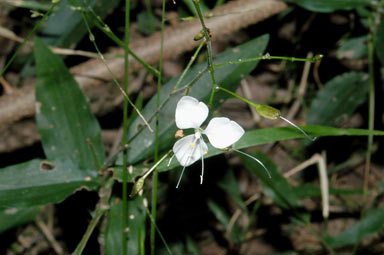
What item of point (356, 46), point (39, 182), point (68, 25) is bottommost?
point (39, 182)

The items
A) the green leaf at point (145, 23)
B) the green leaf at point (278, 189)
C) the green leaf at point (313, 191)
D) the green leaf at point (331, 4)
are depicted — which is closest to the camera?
the green leaf at point (331, 4)

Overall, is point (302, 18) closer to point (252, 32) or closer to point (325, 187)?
point (252, 32)

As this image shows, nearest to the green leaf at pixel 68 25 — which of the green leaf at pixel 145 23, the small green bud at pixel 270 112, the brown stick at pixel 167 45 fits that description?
the brown stick at pixel 167 45

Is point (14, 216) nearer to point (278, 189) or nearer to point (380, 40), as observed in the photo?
point (278, 189)

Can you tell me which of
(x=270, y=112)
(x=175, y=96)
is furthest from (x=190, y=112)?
(x=175, y=96)

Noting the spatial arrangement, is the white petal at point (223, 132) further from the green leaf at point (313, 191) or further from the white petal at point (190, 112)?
the green leaf at point (313, 191)

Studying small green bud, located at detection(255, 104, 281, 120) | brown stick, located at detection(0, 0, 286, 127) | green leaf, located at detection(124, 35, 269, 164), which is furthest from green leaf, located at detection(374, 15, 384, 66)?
small green bud, located at detection(255, 104, 281, 120)
